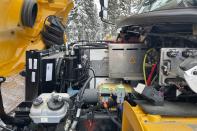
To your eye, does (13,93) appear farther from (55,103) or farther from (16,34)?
(55,103)

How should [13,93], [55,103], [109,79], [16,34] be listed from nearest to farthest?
1. [55,103]
2. [109,79]
3. [16,34]
4. [13,93]

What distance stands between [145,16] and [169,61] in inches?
20.1

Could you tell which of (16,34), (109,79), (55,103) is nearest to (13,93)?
(16,34)

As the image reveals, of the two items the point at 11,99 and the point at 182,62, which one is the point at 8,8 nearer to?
the point at 182,62

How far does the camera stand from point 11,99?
6.77 metres

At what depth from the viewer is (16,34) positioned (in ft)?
15.1

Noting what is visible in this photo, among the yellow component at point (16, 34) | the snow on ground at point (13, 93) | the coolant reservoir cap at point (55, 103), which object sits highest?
the yellow component at point (16, 34)

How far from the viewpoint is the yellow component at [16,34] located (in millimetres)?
4137

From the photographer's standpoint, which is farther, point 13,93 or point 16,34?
point 13,93

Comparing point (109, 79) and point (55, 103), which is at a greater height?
point (109, 79)

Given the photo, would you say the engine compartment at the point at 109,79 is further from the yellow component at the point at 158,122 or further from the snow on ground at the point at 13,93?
the snow on ground at the point at 13,93

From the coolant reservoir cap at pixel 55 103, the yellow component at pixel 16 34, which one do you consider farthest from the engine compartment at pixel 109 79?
the yellow component at pixel 16 34

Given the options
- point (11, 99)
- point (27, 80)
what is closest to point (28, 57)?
point (27, 80)

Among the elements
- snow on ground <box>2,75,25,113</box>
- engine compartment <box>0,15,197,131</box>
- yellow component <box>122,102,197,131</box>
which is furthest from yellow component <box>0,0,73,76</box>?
yellow component <box>122,102,197,131</box>
